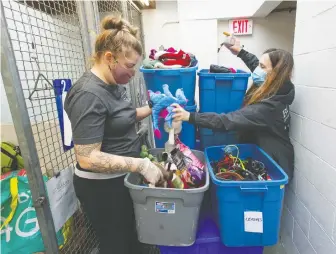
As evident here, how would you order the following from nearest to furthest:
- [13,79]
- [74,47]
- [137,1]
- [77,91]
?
[13,79], [77,91], [74,47], [137,1]

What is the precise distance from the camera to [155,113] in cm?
130

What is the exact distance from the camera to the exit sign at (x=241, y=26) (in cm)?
272

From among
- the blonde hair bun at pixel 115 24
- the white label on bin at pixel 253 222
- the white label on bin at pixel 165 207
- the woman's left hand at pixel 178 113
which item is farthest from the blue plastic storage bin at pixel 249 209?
the blonde hair bun at pixel 115 24

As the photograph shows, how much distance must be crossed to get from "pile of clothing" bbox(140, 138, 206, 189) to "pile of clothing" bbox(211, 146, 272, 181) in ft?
0.37

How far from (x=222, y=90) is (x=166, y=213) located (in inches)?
Answer: 33.8

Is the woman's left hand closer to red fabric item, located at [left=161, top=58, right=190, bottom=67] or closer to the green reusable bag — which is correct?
red fabric item, located at [left=161, top=58, right=190, bottom=67]

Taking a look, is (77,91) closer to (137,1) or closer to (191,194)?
(191,194)

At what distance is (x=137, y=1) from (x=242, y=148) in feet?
6.86

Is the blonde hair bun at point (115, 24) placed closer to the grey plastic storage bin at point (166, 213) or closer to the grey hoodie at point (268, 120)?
the grey hoodie at point (268, 120)

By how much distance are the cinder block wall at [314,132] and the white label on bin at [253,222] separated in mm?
339

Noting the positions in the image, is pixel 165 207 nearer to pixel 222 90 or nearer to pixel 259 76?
pixel 222 90

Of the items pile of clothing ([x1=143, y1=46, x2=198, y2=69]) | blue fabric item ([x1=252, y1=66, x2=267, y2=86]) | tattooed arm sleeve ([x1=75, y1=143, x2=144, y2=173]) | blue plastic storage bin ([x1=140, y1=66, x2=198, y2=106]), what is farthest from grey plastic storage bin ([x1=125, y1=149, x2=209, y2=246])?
blue fabric item ([x1=252, y1=66, x2=267, y2=86])

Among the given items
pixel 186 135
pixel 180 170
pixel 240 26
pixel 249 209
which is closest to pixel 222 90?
pixel 186 135

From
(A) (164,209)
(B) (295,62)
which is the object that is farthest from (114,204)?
(B) (295,62)
